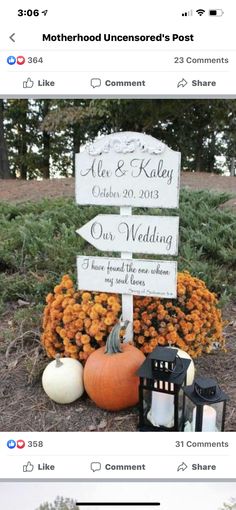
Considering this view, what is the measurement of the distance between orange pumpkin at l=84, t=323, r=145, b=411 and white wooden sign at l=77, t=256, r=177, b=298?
17cm

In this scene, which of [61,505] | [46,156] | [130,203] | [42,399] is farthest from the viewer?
[46,156]

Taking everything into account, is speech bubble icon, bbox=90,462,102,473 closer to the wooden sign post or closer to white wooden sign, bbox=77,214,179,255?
the wooden sign post

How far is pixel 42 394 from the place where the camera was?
1854 millimetres

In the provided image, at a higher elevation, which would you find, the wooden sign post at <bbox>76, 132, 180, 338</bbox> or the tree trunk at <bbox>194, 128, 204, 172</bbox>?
the tree trunk at <bbox>194, 128, 204, 172</bbox>

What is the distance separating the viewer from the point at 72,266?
286 cm

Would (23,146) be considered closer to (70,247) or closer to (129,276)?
(70,247)

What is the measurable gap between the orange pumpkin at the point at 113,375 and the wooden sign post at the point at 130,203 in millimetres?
223

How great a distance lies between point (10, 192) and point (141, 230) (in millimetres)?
4569

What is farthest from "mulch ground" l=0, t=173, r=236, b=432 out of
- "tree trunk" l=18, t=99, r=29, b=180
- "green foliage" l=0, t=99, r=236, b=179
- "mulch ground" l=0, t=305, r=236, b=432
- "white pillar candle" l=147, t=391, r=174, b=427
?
"tree trunk" l=18, t=99, r=29, b=180

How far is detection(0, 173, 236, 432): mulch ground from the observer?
1665 millimetres

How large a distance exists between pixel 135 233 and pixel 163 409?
66cm

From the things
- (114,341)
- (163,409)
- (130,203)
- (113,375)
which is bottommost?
(163,409)

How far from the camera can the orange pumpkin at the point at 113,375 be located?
162 cm
